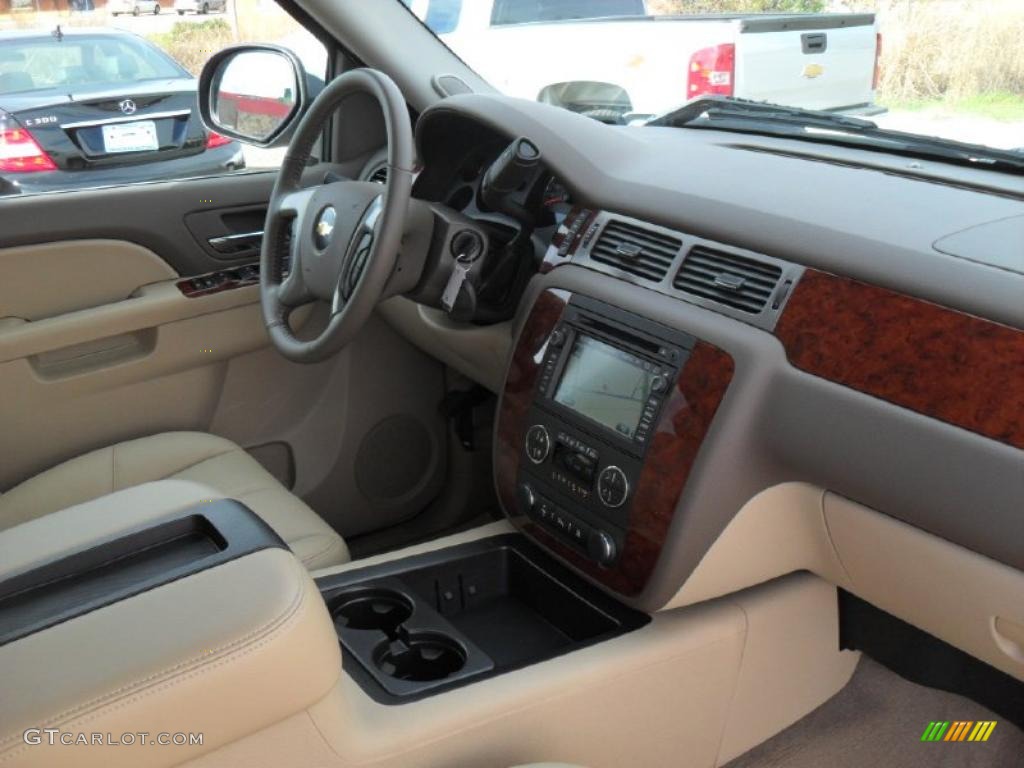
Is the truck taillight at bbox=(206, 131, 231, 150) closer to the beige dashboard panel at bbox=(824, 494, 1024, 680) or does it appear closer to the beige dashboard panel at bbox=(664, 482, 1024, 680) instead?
the beige dashboard panel at bbox=(664, 482, 1024, 680)

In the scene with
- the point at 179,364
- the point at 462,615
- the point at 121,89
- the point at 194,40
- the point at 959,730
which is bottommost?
the point at 959,730

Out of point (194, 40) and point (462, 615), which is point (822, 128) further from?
point (194, 40)

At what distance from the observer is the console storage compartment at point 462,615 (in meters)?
1.58

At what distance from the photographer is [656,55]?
3094 millimetres

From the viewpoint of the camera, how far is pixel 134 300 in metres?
2.29

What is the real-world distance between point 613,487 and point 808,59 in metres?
1.55

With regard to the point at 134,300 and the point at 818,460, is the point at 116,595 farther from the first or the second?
the point at 134,300

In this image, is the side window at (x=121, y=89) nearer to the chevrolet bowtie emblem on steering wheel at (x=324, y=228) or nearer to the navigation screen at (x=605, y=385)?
the chevrolet bowtie emblem on steering wheel at (x=324, y=228)

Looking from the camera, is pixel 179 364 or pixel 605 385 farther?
pixel 179 364

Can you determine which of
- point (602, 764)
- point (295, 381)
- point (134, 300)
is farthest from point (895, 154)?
point (134, 300)

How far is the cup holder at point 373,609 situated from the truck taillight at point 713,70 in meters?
1.67

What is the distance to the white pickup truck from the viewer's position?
8.25 feet

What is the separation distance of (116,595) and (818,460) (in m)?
0.88

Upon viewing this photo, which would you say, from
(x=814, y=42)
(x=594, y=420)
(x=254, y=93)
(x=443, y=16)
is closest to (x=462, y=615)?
(x=594, y=420)
